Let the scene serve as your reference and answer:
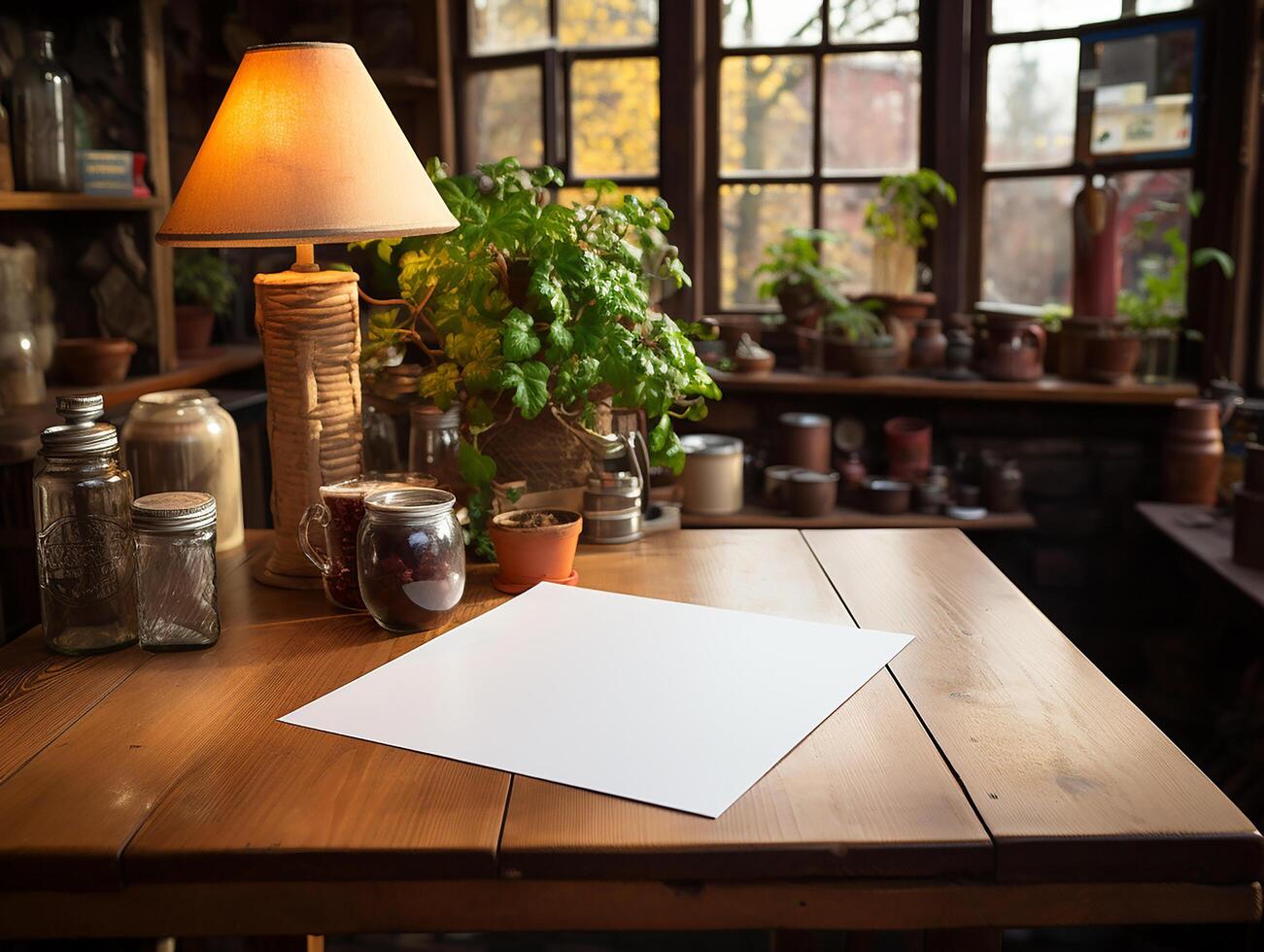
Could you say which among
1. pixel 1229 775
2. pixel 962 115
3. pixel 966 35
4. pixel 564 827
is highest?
pixel 966 35

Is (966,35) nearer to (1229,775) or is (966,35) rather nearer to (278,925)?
(1229,775)

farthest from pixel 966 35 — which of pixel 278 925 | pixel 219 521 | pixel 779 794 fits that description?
pixel 278 925

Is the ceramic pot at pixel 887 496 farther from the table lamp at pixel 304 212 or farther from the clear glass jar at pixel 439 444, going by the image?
the table lamp at pixel 304 212

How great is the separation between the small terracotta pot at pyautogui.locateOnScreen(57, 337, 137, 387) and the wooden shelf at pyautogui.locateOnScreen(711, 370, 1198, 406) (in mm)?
1523

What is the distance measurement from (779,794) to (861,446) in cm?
259

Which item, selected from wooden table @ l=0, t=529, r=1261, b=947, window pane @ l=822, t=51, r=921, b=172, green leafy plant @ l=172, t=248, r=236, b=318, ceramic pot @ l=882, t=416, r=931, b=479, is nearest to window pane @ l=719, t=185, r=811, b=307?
window pane @ l=822, t=51, r=921, b=172

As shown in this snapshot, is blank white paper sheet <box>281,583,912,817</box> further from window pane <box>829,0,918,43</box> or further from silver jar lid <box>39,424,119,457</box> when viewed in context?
window pane <box>829,0,918,43</box>

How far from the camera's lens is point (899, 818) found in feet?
3.22

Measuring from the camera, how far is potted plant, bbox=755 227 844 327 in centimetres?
353

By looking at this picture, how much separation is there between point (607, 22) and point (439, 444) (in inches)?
90.8

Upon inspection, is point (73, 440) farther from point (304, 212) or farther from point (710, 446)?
point (710, 446)

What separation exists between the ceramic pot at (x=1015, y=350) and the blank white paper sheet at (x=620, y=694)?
6.62 ft

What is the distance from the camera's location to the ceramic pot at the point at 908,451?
3.34 m

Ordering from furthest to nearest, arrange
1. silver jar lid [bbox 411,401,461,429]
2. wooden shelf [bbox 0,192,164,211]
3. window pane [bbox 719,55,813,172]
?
window pane [bbox 719,55,813,172]
wooden shelf [bbox 0,192,164,211]
silver jar lid [bbox 411,401,461,429]
